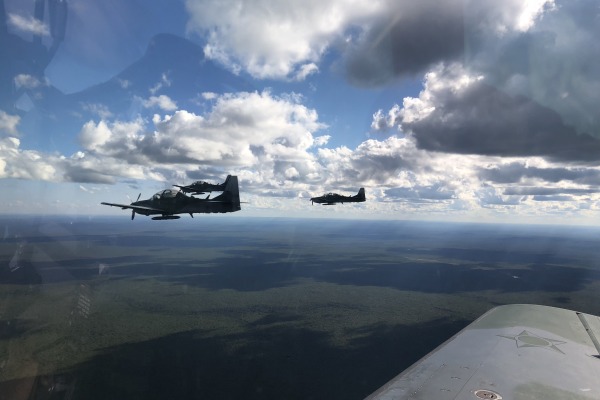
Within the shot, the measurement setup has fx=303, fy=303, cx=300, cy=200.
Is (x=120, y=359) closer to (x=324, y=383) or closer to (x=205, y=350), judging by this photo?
(x=205, y=350)

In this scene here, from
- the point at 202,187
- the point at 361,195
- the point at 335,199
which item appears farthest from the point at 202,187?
the point at 361,195

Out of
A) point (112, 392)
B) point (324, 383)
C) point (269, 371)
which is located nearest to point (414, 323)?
point (324, 383)

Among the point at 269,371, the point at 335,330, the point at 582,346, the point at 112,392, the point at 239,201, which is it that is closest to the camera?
the point at 582,346

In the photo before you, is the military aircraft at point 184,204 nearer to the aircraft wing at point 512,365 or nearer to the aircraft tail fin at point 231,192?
the aircraft tail fin at point 231,192

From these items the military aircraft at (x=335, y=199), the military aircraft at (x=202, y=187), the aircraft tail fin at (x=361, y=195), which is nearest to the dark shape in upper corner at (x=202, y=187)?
the military aircraft at (x=202, y=187)

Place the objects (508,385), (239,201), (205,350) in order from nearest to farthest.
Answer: (508,385) → (239,201) → (205,350)

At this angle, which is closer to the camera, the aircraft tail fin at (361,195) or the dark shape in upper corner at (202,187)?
the dark shape in upper corner at (202,187)

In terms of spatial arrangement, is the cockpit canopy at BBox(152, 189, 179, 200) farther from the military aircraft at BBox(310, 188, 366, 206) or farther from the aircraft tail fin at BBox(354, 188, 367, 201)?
the aircraft tail fin at BBox(354, 188, 367, 201)
